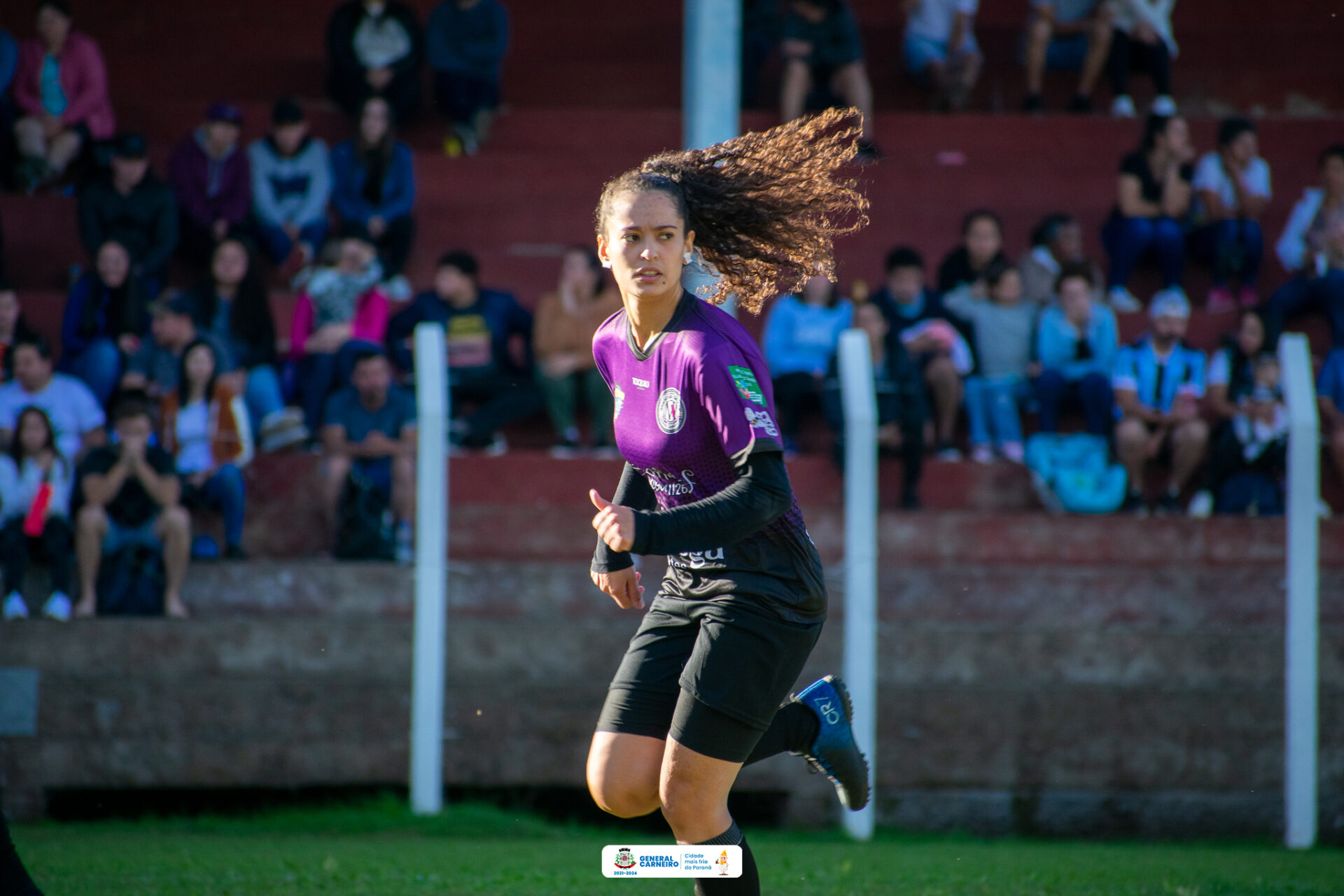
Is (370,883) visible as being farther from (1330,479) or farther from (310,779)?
(1330,479)

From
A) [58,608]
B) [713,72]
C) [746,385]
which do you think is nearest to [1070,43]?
[713,72]

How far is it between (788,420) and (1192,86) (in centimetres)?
632

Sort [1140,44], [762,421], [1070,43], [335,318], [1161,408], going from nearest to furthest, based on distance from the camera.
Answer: [762,421] → [1161,408] → [335,318] → [1140,44] → [1070,43]

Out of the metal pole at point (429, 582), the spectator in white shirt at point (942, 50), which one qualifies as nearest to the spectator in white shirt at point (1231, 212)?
the spectator in white shirt at point (942, 50)

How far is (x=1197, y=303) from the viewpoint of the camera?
10820mm

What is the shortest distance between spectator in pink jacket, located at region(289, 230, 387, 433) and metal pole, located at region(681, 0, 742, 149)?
2.32 meters

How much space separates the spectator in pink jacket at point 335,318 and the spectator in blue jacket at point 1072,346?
4208 mm

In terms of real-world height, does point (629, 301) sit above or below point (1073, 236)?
→ below

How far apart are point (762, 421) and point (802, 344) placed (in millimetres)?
5719

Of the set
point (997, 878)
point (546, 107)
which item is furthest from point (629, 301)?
point (546, 107)

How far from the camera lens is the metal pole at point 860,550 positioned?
24.2 feet

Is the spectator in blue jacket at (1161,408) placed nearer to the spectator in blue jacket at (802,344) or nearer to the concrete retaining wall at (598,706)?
the concrete retaining wall at (598,706)

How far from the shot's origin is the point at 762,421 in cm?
372

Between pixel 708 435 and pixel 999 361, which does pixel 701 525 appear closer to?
pixel 708 435
